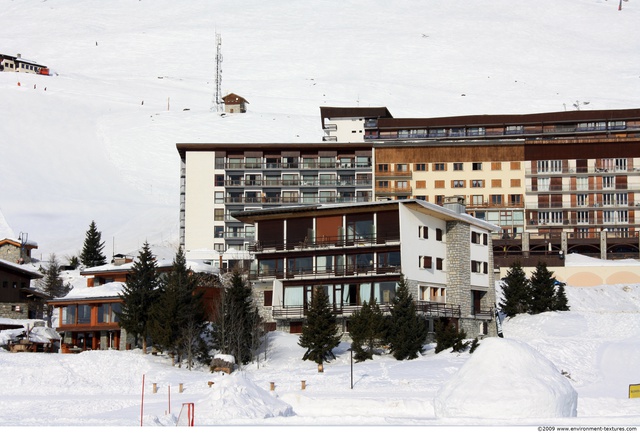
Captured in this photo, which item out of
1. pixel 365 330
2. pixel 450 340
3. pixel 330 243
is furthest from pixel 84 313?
pixel 450 340

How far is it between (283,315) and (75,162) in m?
114

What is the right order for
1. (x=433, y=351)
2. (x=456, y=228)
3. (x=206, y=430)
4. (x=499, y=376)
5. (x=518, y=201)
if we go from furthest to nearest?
(x=518, y=201) → (x=456, y=228) → (x=433, y=351) → (x=499, y=376) → (x=206, y=430)

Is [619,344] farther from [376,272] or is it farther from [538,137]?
[538,137]

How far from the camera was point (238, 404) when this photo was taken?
42906 millimetres

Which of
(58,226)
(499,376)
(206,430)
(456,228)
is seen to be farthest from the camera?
(58,226)

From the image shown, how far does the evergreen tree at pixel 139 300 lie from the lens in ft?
239

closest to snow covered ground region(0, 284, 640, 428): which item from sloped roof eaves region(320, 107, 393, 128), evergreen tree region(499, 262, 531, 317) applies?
evergreen tree region(499, 262, 531, 317)

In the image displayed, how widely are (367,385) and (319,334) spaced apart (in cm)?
1099

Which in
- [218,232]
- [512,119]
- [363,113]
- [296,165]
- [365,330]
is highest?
[363,113]

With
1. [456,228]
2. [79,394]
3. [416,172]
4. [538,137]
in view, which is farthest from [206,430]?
[538,137]

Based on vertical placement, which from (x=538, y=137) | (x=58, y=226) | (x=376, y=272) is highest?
(x=538, y=137)

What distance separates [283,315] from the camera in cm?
8075

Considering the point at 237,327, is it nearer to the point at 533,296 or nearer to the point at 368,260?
the point at 368,260

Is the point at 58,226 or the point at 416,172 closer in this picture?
the point at 416,172
